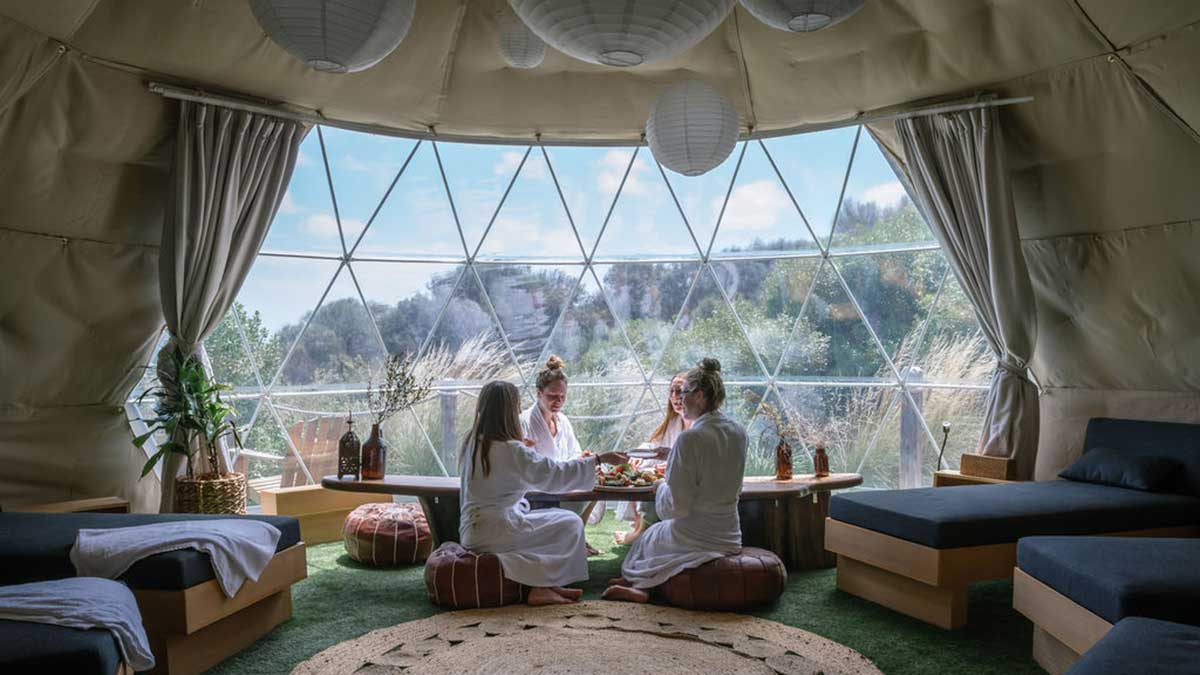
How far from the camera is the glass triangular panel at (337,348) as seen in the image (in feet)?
31.4

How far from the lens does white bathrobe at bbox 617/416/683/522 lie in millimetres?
6832

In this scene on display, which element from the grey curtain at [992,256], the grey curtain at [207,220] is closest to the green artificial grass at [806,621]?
the grey curtain at [992,256]

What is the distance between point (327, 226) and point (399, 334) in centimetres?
167

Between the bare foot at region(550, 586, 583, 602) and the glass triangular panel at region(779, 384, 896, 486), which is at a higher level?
the glass triangular panel at region(779, 384, 896, 486)

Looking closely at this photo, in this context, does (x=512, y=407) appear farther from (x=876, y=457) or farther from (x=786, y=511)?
(x=876, y=457)

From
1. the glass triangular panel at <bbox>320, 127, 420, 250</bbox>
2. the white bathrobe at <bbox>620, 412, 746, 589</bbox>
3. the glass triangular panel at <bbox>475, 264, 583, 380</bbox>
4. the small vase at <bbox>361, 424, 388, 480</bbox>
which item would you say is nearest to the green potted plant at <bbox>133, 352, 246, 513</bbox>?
the small vase at <bbox>361, 424, 388, 480</bbox>

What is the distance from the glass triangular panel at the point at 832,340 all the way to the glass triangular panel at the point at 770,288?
185 millimetres

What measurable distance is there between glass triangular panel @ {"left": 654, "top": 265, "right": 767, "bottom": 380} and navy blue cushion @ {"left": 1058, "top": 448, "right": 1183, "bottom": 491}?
4842mm

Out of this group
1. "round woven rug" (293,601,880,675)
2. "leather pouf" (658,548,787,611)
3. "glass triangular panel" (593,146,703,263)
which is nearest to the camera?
"round woven rug" (293,601,880,675)

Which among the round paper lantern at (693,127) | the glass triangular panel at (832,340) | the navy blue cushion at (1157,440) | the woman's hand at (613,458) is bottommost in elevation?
the woman's hand at (613,458)

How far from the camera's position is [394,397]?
6.80 meters

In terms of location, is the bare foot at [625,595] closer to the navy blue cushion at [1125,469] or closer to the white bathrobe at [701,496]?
the white bathrobe at [701,496]

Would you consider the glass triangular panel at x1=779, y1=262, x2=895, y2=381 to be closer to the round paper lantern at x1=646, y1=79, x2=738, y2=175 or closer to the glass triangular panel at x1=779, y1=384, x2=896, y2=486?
the glass triangular panel at x1=779, y1=384, x2=896, y2=486

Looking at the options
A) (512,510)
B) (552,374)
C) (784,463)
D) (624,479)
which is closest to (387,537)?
(512,510)
